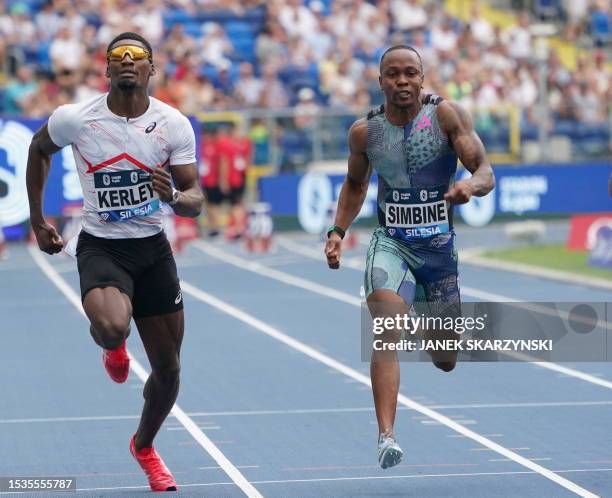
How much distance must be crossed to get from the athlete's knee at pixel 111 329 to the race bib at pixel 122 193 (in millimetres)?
571

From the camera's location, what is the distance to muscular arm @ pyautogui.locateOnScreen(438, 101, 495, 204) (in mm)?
7086

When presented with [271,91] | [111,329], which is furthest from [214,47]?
[111,329]

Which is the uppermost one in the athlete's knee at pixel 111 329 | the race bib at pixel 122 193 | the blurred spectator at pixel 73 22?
the race bib at pixel 122 193

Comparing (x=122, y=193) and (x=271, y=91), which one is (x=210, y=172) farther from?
(x=122, y=193)

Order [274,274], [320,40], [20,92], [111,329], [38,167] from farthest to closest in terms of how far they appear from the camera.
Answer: [320,40], [20,92], [274,274], [38,167], [111,329]

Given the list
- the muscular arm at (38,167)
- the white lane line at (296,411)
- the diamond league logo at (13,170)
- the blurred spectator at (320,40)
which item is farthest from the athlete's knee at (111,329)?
the blurred spectator at (320,40)

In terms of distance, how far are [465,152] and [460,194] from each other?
Answer: 22.4 inches

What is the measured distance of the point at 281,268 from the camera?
21.3 metres

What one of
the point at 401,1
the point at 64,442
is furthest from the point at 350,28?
the point at 64,442

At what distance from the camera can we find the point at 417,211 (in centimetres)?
778

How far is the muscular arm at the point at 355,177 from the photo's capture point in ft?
25.7

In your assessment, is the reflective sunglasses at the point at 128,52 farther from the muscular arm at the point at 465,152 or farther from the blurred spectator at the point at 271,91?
the blurred spectator at the point at 271,91

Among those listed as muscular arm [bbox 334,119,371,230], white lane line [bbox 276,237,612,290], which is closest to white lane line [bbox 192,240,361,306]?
white lane line [bbox 276,237,612,290]

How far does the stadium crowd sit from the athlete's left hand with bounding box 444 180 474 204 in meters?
16.9
